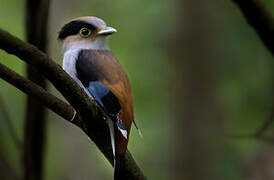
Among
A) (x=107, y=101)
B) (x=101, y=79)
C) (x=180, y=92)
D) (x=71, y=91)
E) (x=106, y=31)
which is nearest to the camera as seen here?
(x=71, y=91)

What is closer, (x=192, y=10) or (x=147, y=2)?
(x=147, y=2)

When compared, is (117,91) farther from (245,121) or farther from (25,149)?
(245,121)

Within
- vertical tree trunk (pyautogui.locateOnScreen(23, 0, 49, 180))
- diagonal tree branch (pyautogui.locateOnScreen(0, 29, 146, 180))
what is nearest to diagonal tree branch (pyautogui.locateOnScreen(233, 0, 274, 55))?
diagonal tree branch (pyautogui.locateOnScreen(0, 29, 146, 180))

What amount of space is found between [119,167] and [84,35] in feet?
3.96

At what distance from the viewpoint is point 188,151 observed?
6.03m

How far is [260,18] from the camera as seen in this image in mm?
2564

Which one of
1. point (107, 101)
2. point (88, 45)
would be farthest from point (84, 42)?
point (107, 101)

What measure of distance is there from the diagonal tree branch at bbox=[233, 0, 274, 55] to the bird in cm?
76

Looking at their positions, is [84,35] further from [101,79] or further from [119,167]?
[119,167]

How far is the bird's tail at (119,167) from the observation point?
2545 mm

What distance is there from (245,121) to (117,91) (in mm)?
3691

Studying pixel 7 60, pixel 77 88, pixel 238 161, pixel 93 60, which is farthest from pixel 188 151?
pixel 77 88

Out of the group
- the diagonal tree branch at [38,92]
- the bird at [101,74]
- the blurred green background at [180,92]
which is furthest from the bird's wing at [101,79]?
the blurred green background at [180,92]

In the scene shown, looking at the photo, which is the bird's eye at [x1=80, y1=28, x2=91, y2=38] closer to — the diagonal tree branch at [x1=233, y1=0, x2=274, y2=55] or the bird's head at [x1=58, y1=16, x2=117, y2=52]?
the bird's head at [x1=58, y1=16, x2=117, y2=52]
